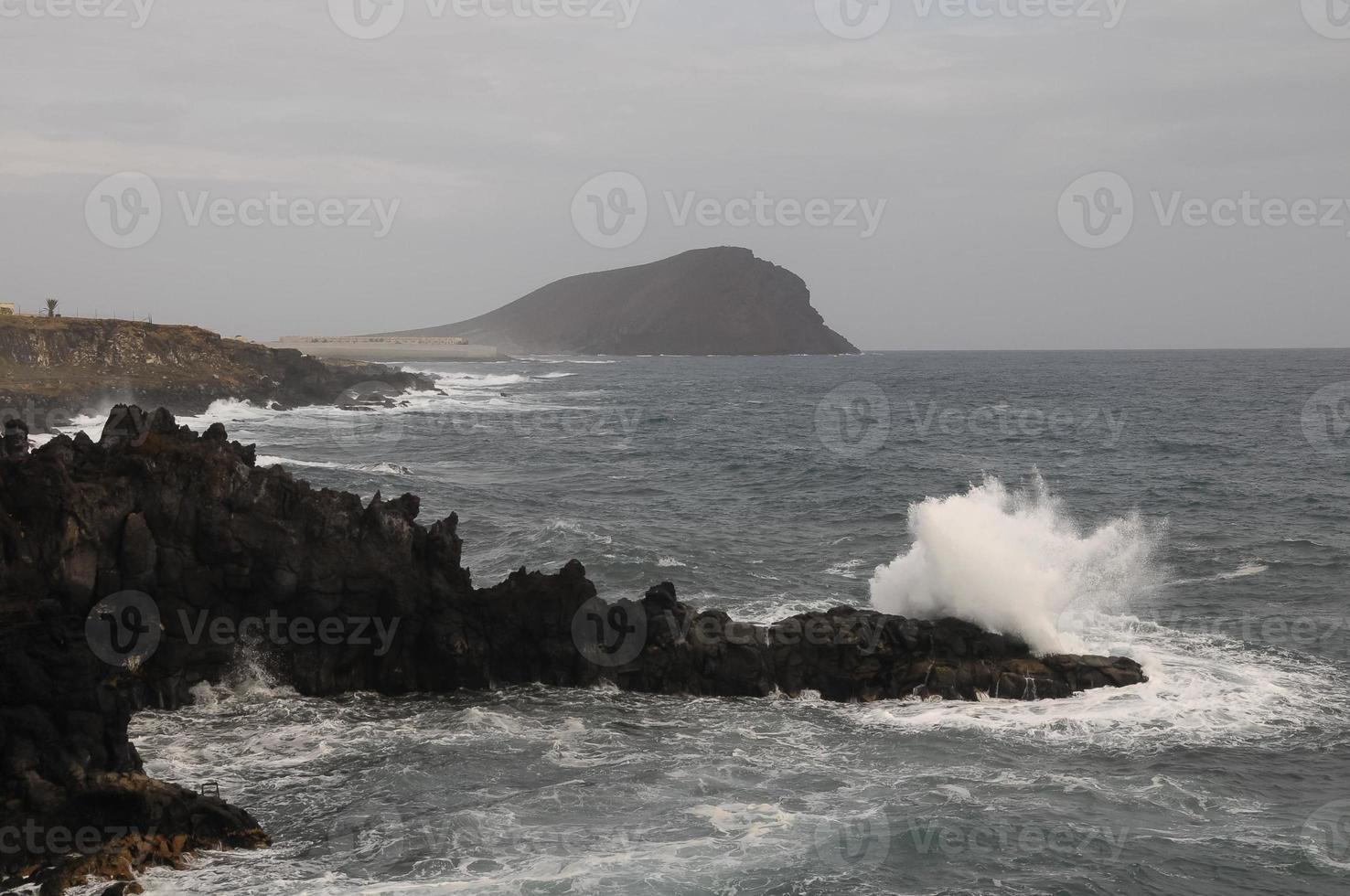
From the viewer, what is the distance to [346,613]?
24.9 meters

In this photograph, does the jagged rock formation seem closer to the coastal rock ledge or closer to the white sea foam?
the coastal rock ledge

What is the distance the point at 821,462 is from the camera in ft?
205

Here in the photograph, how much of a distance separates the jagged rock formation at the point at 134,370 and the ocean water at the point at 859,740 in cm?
2556

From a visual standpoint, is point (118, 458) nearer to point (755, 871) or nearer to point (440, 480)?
point (755, 871)

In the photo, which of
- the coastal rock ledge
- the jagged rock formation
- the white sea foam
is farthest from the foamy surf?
the jagged rock formation

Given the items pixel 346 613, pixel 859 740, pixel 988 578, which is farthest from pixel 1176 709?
pixel 346 613

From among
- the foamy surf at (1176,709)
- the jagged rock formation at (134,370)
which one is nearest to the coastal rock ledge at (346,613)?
the foamy surf at (1176,709)

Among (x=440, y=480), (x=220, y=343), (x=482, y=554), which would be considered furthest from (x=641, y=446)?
(x=220, y=343)

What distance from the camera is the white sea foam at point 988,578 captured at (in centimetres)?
2620

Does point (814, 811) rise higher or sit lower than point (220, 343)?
lower

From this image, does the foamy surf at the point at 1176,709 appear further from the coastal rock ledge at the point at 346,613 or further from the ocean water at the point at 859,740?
the coastal rock ledge at the point at 346,613

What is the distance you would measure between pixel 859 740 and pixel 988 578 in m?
6.02

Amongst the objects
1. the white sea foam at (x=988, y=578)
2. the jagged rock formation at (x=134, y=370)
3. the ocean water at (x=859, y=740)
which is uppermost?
the jagged rock formation at (x=134, y=370)

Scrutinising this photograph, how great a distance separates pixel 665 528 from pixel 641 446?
2851cm
